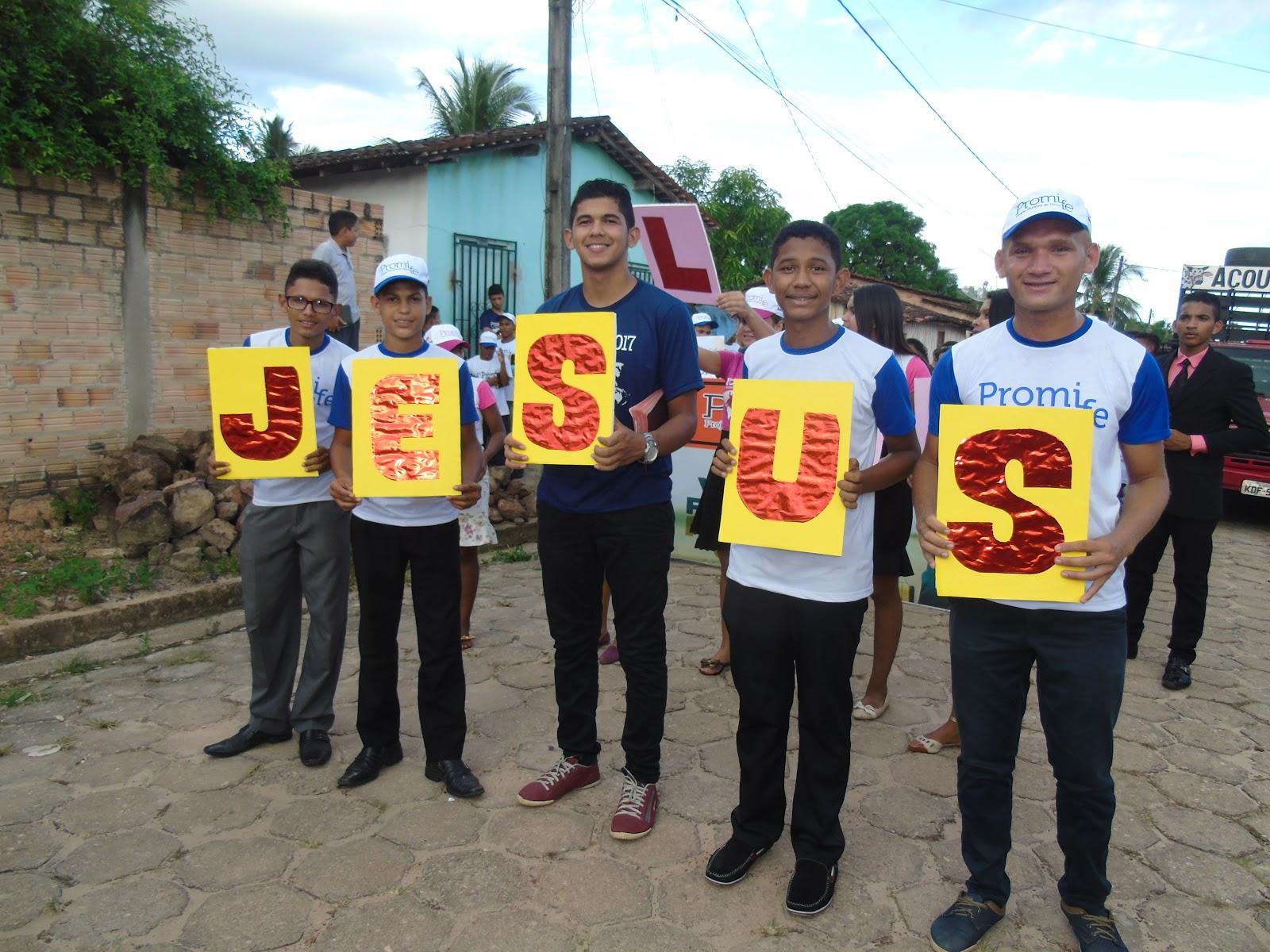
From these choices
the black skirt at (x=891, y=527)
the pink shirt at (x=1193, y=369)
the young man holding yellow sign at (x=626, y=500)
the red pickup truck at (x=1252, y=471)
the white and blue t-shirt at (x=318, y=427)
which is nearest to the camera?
the young man holding yellow sign at (x=626, y=500)

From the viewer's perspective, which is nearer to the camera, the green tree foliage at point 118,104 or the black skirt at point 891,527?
the black skirt at point 891,527

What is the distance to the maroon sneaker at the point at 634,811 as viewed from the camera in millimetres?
3039

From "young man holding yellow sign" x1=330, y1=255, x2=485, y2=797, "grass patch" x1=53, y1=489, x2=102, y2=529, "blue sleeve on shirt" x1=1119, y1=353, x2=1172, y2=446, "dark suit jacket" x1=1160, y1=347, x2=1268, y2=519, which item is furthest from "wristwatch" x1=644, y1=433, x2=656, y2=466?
"grass patch" x1=53, y1=489, x2=102, y2=529

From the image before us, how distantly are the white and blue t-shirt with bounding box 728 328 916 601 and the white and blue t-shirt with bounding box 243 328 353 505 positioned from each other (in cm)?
182

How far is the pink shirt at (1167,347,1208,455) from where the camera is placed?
4754 millimetres

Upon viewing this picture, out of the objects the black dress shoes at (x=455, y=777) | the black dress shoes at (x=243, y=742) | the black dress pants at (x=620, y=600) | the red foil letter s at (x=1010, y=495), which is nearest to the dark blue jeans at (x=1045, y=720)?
the red foil letter s at (x=1010, y=495)

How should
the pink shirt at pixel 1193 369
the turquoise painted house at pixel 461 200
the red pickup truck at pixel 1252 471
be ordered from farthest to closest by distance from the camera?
1. the turquoise painted house at pixel 461 200
2. the red pickup truck at pixel 1252 471
3. the pink shirt at pixel 1193 369

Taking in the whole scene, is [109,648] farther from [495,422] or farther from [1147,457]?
[1147,457]

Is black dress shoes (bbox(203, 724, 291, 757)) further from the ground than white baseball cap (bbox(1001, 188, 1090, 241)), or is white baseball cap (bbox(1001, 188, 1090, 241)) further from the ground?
white baseball cap (bbox(1001, 188, 1090, 241))

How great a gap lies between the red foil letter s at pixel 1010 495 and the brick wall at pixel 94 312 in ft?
20.6

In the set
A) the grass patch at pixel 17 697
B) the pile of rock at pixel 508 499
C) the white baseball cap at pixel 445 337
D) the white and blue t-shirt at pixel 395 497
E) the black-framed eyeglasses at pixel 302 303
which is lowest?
the grass patch at pixel 17 697

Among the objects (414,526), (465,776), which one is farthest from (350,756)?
(414,526)

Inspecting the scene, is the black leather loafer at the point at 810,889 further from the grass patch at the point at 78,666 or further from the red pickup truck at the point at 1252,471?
the red pickup truck at the point at 1252,471

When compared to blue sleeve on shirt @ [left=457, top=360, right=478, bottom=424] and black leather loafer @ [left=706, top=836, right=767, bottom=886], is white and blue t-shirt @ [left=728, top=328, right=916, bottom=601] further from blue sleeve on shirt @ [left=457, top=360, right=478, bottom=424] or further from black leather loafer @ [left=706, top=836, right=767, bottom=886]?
blue sleeve on shirt @ [left=457, top=360, right=478, bottom=424]
